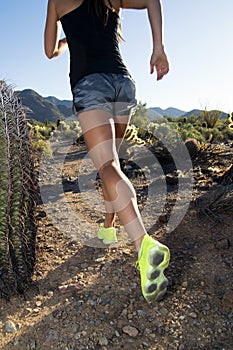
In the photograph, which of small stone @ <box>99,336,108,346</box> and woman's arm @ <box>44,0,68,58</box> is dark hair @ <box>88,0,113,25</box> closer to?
woman's arm @ <box>44,0,68,58</box>

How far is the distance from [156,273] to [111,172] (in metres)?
0.60

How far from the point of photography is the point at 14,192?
234cm

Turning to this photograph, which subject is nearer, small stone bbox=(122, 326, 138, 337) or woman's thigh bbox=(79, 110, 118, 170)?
small stone bbox=(122, 326, 138, 337)

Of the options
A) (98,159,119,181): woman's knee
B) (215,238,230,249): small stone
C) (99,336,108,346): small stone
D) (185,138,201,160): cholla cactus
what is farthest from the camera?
(185,138,201,160): cholla cactus

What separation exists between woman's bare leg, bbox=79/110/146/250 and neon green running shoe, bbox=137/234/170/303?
85 millimetres

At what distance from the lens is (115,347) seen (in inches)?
78.1

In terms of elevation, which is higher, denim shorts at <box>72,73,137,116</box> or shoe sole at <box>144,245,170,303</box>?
denim shorts at <box>72,73,137,116</box>

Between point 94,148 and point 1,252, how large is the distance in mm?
815

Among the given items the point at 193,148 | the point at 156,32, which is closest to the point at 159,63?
the point at 156,32

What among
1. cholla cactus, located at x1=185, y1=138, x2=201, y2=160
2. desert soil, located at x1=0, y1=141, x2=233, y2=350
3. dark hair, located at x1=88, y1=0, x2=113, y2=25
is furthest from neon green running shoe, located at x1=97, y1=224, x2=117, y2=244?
cholla cactus, located at x1=185, y1=138, x2=201, y2=160

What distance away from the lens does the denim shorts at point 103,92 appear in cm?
237

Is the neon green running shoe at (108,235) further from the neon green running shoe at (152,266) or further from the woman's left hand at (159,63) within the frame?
the woman's left hand at (159,63)

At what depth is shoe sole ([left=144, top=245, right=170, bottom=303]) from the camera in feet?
6.89

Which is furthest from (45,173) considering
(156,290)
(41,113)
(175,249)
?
(41,113)
